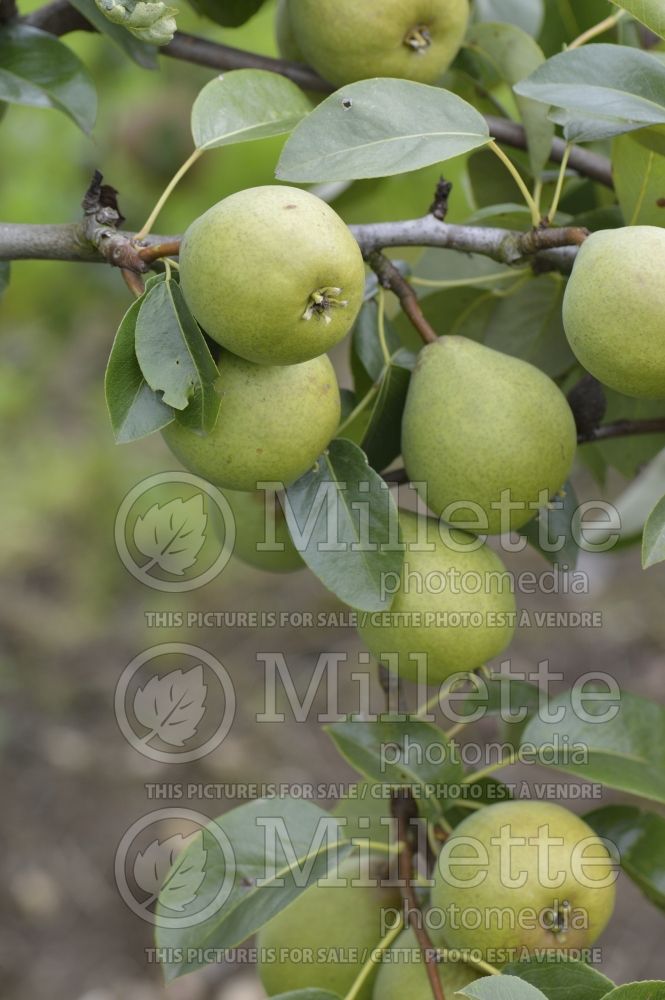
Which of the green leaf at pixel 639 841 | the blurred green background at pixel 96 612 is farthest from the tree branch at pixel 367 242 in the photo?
the blurred green background at pixel 96 612

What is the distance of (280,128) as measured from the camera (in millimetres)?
849

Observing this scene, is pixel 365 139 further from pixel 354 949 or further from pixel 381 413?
pixel 354 949

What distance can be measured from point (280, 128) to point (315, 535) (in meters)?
0.33

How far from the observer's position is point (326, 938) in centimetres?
91

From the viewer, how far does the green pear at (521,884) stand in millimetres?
792

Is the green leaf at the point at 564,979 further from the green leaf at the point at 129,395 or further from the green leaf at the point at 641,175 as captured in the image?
the green leaf at the point at 641,175

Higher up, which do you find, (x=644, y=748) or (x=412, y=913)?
(x=644, y=748)

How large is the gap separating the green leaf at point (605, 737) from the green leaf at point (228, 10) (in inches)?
29.6

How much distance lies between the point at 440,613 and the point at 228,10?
0.67m

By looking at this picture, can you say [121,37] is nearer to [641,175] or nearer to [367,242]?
[367,242]

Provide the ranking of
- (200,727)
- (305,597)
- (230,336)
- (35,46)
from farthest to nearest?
(305,597)
(200,727)
(35,46)
(230,336)

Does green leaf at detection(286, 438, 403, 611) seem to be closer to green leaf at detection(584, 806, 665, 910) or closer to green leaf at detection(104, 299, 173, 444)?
green leaf at detection(104, 299, 173, 444)

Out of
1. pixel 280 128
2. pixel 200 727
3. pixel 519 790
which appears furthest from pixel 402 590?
pixel 200 727

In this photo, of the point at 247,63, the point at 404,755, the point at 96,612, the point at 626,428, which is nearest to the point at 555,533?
the point at 626,428
